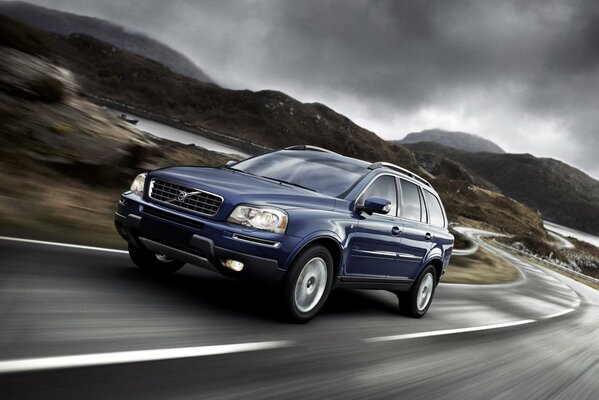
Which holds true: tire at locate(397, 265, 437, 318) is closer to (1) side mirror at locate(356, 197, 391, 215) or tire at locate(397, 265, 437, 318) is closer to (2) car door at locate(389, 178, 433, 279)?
(2) car door at locate(389, 178, 433, 279)

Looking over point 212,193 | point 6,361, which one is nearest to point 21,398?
point 6,361

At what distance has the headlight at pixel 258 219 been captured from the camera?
4.79 metres

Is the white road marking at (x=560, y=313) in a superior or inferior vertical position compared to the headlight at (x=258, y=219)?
inferior

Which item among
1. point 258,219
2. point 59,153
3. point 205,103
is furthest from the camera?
point 205,103

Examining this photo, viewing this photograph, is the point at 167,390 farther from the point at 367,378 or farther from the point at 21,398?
the point at 367,378

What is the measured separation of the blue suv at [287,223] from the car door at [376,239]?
1 centimetres

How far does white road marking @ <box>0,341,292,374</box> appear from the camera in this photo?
311 cm

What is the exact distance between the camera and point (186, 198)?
496 centimetres

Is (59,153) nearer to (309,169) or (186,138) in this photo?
(309,169)

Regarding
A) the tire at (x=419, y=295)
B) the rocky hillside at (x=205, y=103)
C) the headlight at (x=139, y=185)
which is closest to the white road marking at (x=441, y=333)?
the tire at (x=419, y=295)

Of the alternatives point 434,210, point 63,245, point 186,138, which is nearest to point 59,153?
point 63,245

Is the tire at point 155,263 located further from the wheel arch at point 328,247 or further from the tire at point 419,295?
the tire at point 419,295

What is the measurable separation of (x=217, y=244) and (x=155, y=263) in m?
1.77

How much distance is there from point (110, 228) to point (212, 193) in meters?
4.65
